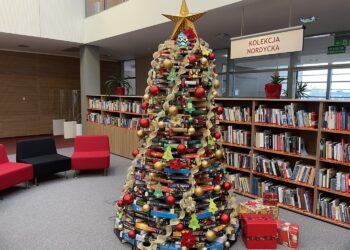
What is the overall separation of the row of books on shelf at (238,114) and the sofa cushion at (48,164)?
3184 millimetres

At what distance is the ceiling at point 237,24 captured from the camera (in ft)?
14.8

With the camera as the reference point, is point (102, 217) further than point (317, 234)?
Yes

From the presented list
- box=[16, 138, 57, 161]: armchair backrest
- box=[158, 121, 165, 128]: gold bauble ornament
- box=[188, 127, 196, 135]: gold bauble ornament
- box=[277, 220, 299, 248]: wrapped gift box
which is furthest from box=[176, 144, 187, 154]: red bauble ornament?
box=[16, 138, 57, 161]: armchair backrest

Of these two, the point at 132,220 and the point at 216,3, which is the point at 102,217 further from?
the point at 216,3

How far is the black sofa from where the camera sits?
4949 mm

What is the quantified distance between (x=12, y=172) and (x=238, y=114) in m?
3.83

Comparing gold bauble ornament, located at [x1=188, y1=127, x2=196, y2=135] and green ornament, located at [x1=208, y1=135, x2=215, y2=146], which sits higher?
gold bauble ornament, located at [x1=188, y1=127, x2=196, y2=135]

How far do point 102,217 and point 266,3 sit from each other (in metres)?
4.14

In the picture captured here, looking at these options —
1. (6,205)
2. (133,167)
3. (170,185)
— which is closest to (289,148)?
(170,185)

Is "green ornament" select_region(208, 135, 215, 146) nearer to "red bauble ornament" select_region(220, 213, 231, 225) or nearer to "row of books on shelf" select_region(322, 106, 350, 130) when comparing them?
"red bauble ornament" select_region(220, 213, 231, 225)

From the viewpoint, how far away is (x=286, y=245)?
3.08 m

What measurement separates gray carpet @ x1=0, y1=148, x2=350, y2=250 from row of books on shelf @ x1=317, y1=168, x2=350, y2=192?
505 mm

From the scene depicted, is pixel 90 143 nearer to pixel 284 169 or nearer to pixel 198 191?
pixel 198 191

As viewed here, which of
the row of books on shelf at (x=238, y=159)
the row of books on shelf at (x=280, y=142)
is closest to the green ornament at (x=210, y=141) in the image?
the row of books on shelf at (x=280, y=142)
